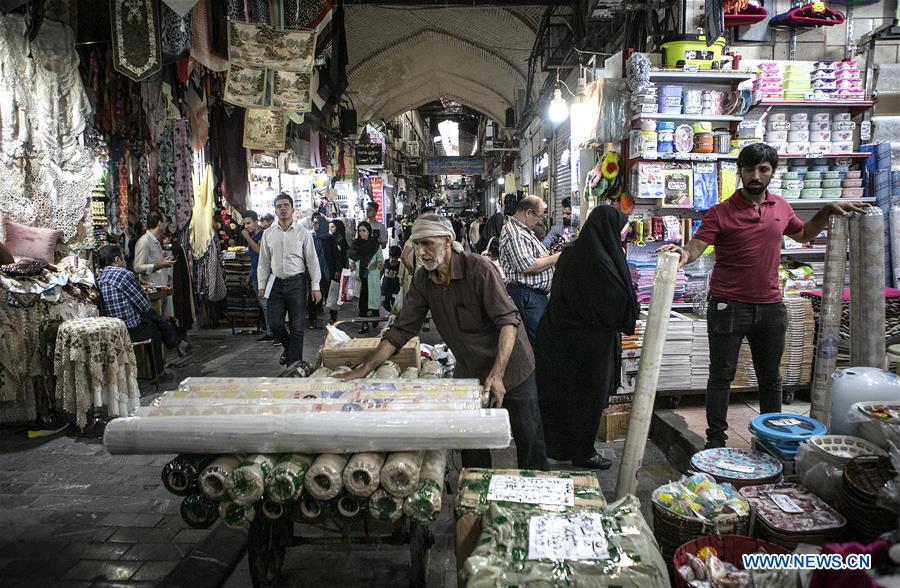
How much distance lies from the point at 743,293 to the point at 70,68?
6569 millimetres

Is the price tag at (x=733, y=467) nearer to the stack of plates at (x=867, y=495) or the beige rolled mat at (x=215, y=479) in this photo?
the stack of plates at (x=867, y=495)

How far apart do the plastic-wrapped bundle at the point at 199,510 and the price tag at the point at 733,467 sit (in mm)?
2361

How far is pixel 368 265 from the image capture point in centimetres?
929

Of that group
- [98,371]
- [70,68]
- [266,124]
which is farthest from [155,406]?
[266,124]

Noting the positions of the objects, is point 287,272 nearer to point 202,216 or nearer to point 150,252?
point 150,252

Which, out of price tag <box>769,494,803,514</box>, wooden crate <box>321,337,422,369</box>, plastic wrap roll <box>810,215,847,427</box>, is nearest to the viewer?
price tag <box>769,494,803,514</box>

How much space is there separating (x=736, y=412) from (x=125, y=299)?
5.99m

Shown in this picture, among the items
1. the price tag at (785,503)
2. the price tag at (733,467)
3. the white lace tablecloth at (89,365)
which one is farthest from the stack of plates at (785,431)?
the white lace tablecloth at (89,365)

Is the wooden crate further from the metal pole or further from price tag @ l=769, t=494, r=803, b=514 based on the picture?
price tag @ l=769, t=494, r=803, b=514

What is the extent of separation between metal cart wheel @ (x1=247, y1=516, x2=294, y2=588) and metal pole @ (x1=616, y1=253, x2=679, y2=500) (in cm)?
184

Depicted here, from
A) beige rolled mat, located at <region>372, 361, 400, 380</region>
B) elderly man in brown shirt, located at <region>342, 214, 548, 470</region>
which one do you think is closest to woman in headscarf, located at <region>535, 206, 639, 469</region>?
elderly man in brown shirt, located at <region>342, 214, 548, 470</region>

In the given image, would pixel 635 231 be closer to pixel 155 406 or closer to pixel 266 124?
pixel 155 406

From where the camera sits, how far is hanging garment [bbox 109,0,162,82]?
5566 mm

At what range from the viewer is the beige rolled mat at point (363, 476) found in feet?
6.97
